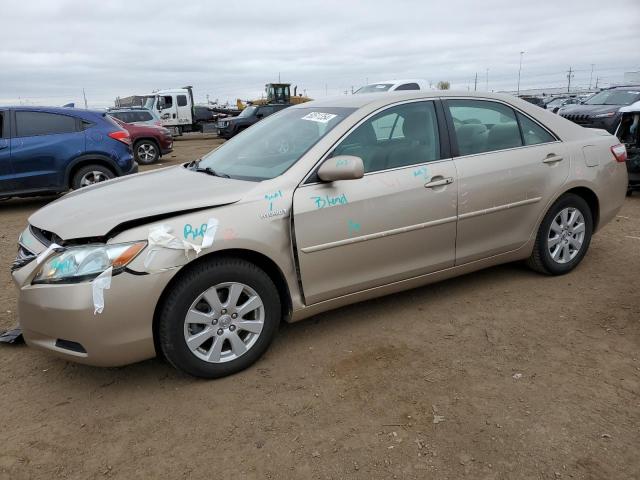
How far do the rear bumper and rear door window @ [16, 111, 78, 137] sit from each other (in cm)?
601

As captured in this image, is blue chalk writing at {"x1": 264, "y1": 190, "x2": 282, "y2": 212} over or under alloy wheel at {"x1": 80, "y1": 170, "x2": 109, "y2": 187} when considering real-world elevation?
over

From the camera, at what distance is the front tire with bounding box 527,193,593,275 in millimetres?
4273

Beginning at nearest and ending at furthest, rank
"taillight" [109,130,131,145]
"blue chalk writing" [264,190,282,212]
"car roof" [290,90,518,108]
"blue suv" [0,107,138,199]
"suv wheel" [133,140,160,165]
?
1. "blue chalk writing" [264,190,282,212]
2. "car roof" [290,90,518,108]
3. "blue suv" [0,107,138,199]
4. "taillight" [109,130,131,145]
5. "suv wheel" [133,140,160,165]

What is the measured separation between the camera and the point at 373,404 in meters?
2.77

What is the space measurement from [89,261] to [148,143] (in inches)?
502

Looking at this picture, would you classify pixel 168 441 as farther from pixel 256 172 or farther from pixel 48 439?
pixel 256 172

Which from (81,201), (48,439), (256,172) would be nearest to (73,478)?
(48,439)

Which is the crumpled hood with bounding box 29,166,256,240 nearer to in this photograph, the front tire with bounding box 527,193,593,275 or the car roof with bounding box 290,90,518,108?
the car roof with bounding box 290,90,518,108

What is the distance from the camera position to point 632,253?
16.7 ft

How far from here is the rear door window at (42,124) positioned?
780cm

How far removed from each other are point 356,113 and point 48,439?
8.62ft

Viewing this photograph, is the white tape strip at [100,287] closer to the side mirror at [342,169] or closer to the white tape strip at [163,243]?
the white tape strip at [163,243]

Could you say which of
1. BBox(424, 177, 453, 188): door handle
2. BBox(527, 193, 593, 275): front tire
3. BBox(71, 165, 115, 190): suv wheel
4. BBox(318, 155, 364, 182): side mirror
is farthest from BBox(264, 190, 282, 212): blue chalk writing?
BBox(71, 165, 115, 190): suv wheel

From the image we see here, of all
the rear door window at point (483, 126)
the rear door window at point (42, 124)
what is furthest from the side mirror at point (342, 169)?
the rear door window at point (42, 124)
